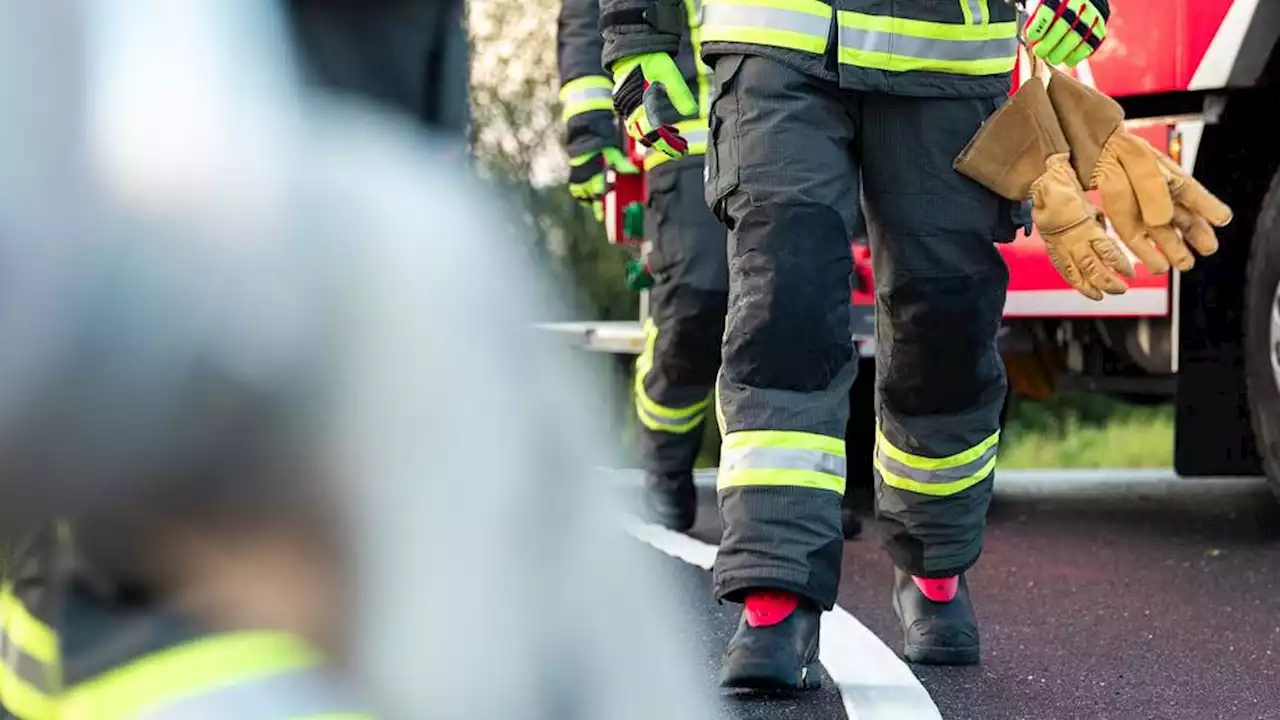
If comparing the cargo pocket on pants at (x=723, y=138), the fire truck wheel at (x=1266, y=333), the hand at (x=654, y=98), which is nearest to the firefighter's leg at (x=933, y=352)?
the cargo pocket on pants at (x=723, y=138)

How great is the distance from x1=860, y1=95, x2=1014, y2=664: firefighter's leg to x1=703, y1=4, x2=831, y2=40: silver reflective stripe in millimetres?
155

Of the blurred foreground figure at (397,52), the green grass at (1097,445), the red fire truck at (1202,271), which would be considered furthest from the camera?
the green grass at (1097,445)

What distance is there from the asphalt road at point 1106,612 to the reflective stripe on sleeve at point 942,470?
328 mm

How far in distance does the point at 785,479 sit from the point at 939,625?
621mm

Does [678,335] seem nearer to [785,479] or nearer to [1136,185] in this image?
[1136,185]

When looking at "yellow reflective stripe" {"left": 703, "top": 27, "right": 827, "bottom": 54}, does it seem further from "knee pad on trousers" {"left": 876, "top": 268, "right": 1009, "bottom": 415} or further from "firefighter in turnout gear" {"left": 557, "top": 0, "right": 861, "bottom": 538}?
"firefighter in turnout gear" {"left": 557, "top": 0, "right": 861, "bottom": 538}

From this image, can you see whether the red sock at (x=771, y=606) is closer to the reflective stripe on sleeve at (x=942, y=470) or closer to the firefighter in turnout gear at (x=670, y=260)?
the reflective stripe on sleeve at (x=942, y=470)

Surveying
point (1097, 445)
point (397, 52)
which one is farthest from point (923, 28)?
point (1097, 445)

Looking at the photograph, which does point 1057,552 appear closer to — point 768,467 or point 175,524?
point 768,467

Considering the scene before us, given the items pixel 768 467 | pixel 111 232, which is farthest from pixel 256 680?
pixel 768 467

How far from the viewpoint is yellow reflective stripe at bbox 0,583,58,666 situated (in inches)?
37.1

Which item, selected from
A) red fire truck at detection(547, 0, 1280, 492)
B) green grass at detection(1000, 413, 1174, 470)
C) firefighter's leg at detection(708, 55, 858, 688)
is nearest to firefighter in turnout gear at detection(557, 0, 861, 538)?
red fire truck at detection(547, 0, 1280, 492)

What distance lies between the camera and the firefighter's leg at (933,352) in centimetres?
314

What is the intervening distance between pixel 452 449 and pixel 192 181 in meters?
0.17
